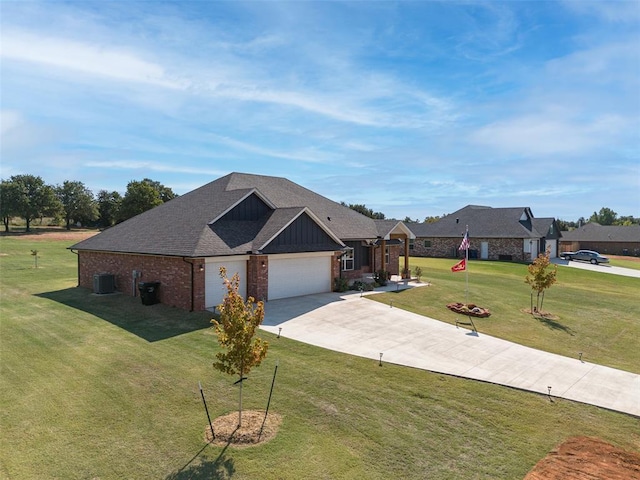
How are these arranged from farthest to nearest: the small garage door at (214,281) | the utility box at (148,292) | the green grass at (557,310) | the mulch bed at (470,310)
→ the mulch bed at (470,310), the utility box at (148,292), the small garage door at (214,281), the green grass at (557,310)

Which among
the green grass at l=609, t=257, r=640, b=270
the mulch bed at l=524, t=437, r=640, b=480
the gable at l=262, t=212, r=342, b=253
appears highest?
the gable at l=262, t=212, r=342, b=253

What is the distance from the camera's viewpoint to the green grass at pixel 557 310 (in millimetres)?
16625

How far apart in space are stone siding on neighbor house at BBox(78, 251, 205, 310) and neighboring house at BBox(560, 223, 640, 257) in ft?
209

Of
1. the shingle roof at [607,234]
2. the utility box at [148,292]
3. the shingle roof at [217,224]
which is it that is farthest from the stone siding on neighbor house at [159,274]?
the shingle roof at [607,234]

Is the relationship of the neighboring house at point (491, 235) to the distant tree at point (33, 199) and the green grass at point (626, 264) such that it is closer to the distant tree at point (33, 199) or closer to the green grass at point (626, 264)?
the green grass at point (626, 264)

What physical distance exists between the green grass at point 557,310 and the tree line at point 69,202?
5672cm

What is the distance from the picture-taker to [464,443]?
829 cm

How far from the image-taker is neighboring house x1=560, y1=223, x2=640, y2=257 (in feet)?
217

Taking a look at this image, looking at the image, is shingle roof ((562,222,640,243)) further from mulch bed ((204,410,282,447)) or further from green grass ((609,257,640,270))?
mulch bed ((204,410,282,447))

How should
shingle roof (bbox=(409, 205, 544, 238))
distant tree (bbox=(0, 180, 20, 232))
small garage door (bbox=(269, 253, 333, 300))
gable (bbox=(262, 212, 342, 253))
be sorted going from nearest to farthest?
1. gable (bbox=(262, 212, 342, 253))
2. small garage door (bbox=(269, 253, 333, 300))
3. shingle roof (bbox=(409, 205, 544, 238))
4. distant tree (bbox=(0, 180, 20, 232))

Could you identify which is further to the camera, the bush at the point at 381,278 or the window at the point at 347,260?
the window at the point at 347,260

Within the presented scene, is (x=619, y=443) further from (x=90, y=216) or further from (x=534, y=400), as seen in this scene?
(x=90, y=216)

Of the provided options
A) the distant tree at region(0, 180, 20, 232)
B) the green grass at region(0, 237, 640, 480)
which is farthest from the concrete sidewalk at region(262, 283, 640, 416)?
the distant tree at region(0, 180, 20, 232)

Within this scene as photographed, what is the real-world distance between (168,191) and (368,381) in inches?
3798
